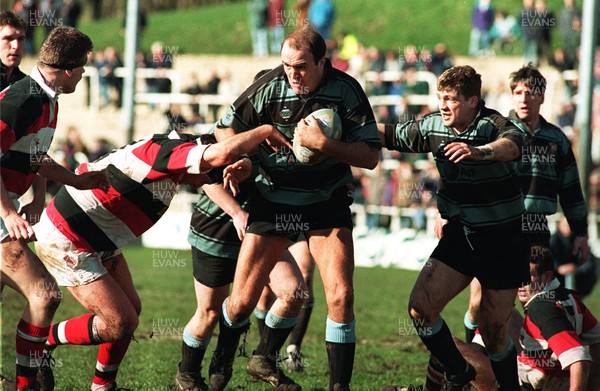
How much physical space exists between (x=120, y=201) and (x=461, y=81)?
2.34m

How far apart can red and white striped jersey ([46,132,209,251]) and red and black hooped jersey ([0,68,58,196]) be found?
0.32 m

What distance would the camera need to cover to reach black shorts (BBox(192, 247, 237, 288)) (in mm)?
7352

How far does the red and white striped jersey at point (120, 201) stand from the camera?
20.9 feet

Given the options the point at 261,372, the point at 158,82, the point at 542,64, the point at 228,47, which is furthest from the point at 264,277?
the point at 228,47

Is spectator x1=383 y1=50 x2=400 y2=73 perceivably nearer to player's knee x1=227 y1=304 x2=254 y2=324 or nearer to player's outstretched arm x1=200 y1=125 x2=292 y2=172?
player's knee x1=227 y1=304 x2=254 y2=324

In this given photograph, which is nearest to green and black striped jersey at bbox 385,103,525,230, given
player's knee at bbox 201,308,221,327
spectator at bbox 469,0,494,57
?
player's knee at bbox 201,308,221,327

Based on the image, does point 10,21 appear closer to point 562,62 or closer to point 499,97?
point 499,97

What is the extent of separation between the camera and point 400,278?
16859 millimetres

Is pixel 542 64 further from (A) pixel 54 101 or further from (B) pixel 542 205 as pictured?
(A) pixel 54 101

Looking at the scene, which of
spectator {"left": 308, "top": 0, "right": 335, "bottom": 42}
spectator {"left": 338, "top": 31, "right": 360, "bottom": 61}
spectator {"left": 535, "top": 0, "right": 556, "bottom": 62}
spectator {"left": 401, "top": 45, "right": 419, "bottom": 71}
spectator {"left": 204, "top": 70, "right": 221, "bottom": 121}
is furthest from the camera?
spectator {"left": 308, "top": 0, "right": 335, "bottom": 42}

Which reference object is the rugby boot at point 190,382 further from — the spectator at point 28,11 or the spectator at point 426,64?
the spectator at point 28,11

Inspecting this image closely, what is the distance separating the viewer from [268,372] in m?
7.23

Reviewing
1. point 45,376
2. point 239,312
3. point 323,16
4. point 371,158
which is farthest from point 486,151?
point 323,16

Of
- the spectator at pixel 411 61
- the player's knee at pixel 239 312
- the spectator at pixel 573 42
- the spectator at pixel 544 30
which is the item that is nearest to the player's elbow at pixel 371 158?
the player's knee at pixel 239 312
